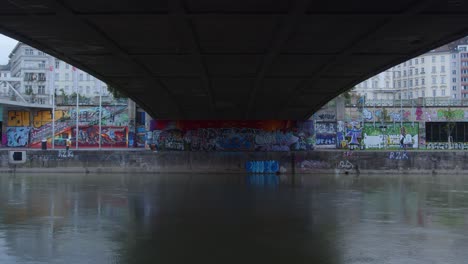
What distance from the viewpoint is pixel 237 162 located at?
50.4 metres

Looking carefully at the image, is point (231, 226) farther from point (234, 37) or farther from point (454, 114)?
point (454, 114)

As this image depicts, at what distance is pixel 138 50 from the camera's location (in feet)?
77.2

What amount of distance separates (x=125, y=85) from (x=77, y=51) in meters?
10.8

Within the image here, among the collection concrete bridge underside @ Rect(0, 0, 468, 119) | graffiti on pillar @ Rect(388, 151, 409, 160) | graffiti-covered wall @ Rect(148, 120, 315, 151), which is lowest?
graffiti on pillar @ Rect(388, 151, 409, 160)

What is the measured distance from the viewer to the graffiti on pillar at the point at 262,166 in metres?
50.4

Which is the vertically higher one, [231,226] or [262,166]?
[262,166]

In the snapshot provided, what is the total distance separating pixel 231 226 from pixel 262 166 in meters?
32.5

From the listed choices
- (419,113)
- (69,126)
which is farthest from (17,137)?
(419,113)

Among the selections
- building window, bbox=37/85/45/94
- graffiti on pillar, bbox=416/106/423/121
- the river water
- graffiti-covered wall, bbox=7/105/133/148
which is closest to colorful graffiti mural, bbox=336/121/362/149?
graffiti on pillar, bbox=416/106/423/121

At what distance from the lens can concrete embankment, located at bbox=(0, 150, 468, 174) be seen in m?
49.7

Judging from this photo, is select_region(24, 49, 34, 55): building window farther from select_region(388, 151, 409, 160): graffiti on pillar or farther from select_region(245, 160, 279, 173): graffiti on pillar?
select_region(388, 151, 409, 160): graffiti on pillar

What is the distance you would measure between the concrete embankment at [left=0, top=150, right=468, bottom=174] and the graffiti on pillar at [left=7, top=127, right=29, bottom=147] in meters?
10.6

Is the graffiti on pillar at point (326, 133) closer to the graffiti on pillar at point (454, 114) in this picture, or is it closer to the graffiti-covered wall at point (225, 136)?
the graffiti-covered wall at point (225, 136)

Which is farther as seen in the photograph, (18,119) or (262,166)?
(18,119)
